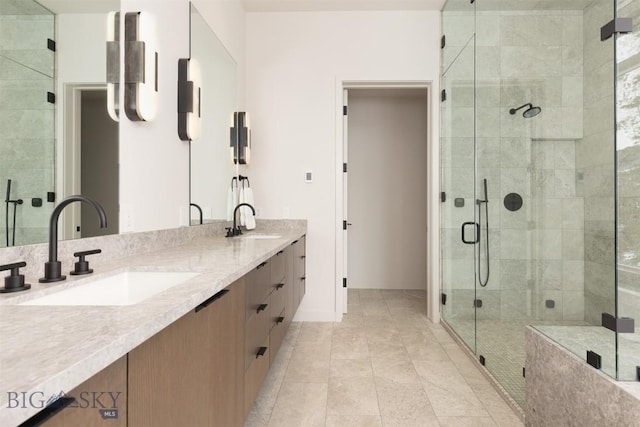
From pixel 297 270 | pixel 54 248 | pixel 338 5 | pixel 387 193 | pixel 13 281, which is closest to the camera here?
pixel 13 281

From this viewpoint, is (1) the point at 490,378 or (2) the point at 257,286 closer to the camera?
(2) the point at 257,286

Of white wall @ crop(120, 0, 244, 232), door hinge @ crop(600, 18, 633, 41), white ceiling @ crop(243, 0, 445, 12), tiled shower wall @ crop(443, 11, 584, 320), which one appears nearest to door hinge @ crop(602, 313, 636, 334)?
tiled shower wall @ crop(443, 11, 584, 320)

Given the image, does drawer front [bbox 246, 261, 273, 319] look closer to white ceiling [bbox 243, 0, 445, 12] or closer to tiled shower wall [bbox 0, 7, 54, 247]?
tiled shower wall [bbox 0, 7, 54, 247]

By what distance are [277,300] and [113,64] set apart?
57.9 inches

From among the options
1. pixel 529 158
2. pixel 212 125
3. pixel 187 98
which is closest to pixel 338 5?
pixel 212 125

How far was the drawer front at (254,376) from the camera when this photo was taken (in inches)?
56.8

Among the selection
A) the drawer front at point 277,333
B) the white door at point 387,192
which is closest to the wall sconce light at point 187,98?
the drawer front at point 277,333

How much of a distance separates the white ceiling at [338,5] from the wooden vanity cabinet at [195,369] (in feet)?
9.54

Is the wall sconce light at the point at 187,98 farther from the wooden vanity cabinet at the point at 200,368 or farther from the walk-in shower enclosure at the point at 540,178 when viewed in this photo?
the walk-in shower enclosure at the point at 540,178

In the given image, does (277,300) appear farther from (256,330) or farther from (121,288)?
(121,288)

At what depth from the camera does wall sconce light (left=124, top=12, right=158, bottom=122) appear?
151cm

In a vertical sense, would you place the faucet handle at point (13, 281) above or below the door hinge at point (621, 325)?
above

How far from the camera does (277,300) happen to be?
2.09 metres

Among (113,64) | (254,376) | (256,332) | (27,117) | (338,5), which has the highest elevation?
(338,5)
